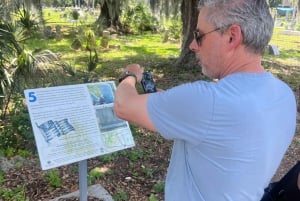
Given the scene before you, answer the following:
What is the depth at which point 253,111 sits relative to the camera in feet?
3.86

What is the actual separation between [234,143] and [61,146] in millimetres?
1107

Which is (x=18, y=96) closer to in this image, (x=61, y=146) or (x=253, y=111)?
(x=61, y=146)

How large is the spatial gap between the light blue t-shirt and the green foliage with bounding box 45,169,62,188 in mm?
2111

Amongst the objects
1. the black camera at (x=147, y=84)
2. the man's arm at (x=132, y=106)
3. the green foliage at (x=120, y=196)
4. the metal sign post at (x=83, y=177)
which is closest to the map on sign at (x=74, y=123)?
the metal sign post at (x=83, y=177)

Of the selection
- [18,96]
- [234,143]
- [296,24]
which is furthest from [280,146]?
[296,24]

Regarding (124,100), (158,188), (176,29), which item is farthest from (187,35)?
(124,100)

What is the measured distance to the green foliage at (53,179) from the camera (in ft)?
10.7

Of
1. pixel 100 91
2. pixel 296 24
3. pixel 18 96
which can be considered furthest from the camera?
pixel 296 24

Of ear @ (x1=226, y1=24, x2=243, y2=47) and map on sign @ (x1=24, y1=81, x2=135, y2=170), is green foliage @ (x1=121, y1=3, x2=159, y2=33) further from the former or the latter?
ear @ (x1=226, y1=24, x2=243, y2=47)

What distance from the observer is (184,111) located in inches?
46.7

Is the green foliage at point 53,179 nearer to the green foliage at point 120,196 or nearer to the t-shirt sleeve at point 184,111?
the green foliage at point 120,196

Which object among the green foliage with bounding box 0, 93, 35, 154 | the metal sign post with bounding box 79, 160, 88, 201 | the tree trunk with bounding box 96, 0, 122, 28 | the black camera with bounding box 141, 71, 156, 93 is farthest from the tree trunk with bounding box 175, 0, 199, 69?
the tree trunk with bounding box 96, 0, 122, 28

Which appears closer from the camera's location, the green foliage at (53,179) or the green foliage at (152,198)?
the green foliage at (152,198)

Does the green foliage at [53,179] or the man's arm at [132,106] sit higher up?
the man's arm at [132,106]
